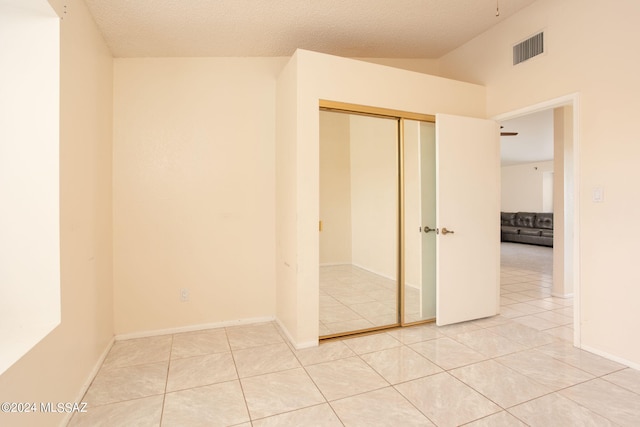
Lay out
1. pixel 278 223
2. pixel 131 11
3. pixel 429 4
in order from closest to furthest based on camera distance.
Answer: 1. pixel 131 11
2. pixel 429 4
3. pixel 278 223

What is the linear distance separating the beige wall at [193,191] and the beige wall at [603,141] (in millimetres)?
2581

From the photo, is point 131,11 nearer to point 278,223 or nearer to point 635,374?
point 278,223

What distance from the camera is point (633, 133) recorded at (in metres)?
2.25

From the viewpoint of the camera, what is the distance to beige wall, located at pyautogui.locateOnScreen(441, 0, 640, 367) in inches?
89.3

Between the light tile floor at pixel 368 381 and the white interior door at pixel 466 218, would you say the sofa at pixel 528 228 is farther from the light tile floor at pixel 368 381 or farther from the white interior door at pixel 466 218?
the light tile floor at pixel 368 381

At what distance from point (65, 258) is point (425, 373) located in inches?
95.3

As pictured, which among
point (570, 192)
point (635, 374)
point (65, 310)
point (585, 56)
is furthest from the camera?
point (570, 192)

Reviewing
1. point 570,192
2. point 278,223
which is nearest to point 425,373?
point 278,223

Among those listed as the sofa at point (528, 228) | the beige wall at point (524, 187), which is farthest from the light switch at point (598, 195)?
the beige wall at point (524, 187)

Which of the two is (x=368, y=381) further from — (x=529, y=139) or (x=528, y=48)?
(x=529, y=139)

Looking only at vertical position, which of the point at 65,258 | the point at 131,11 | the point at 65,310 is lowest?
the point at 65,310

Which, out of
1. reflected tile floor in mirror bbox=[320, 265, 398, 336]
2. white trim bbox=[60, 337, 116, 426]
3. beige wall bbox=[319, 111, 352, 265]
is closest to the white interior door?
reflected tile floor in mirror bbox=[320, 265, 398, 336]

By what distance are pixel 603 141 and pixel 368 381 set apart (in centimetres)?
252

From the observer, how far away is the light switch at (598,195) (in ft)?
7.94
